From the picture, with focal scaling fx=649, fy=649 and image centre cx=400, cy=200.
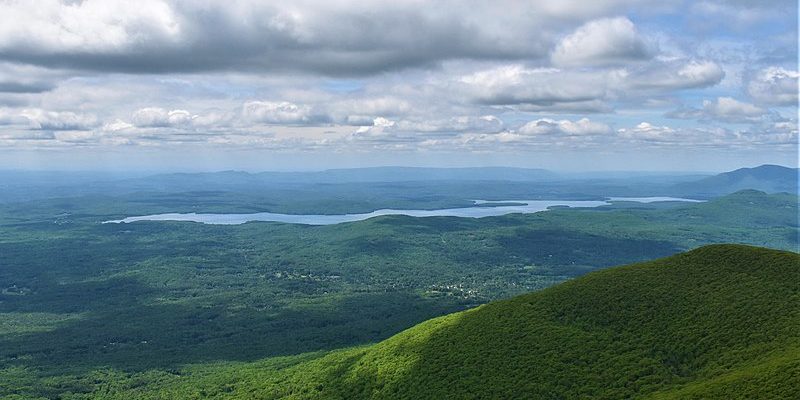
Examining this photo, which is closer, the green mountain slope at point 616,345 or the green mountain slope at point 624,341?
the green mountain slope at point 616,345

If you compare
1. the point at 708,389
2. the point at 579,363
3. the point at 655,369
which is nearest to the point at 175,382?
the point at 579,363

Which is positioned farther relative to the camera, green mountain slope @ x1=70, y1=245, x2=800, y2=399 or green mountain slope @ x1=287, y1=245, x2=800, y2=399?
green mountain slope @ x1=287, y1=245, x2=800, y2=399

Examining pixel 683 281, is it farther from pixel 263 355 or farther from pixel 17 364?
pixel 17 364

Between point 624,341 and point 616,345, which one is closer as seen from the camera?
point 616,345

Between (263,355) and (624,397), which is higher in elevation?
(624,397)

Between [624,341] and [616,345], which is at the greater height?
[624,341]

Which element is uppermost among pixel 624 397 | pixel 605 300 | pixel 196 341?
pixel 605 300

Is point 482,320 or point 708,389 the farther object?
point 482,320

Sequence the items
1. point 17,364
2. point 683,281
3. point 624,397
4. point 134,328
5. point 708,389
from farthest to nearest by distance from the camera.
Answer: point 134,328, point 17,364, point 683,281, point 624,397, point 708,389
